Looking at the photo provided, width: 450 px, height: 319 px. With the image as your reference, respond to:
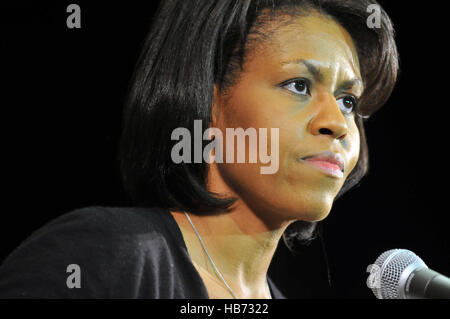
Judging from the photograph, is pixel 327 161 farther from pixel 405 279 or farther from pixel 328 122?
pixel 405 279

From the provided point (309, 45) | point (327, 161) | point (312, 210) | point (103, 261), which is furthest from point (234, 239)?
point (309, 45)

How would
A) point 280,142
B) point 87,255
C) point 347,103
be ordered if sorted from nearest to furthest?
point 87,255
point 280,142
point 347,103

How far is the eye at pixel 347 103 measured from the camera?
173 centimetres

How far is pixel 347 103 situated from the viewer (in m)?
1.77

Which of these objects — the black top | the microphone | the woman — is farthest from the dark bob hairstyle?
the microphone

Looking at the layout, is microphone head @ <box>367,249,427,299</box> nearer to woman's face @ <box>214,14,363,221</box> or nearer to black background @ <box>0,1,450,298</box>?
woman's face @ <box>214,14,363,221</box>

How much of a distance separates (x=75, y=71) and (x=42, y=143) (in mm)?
260

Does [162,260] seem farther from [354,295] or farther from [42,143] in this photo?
[354,295]

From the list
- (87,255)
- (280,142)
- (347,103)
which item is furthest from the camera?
(347,103)

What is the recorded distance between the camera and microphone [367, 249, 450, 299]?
1.19 m

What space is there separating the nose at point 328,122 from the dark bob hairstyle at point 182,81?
0.86 ft

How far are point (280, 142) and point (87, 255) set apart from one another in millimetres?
585

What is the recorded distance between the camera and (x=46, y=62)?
71.1 inches

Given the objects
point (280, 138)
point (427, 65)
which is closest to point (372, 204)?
point (427, 65)
